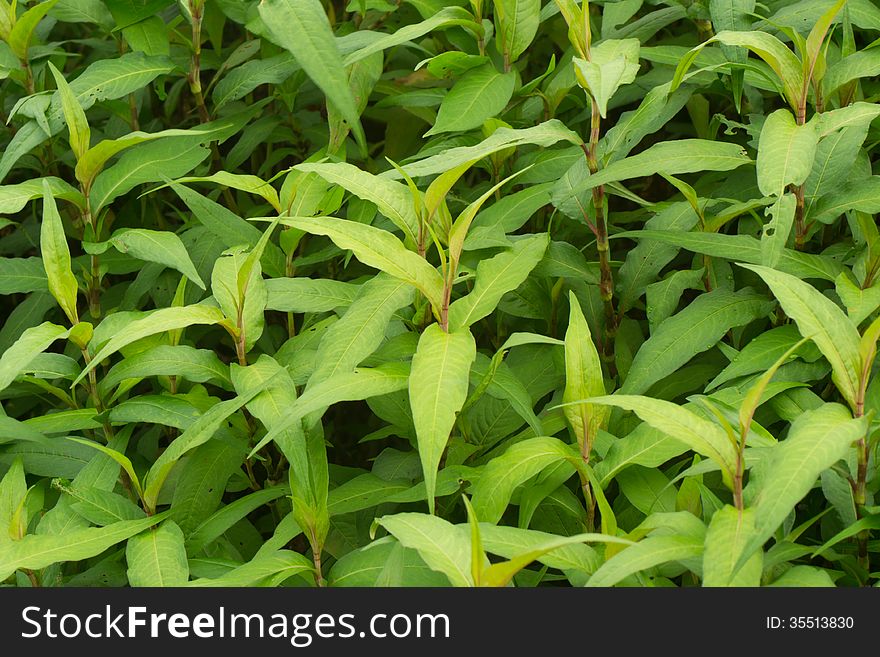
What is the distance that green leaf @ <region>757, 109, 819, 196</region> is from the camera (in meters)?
1.02

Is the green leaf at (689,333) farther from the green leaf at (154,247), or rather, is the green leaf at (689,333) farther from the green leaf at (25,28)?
the green leaf at (25,28)

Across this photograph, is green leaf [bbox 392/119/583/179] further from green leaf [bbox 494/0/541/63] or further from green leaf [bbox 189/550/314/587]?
green leaf [bbox 189/550/314/587]

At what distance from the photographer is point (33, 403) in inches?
60.0

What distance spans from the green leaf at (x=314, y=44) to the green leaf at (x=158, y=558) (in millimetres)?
511

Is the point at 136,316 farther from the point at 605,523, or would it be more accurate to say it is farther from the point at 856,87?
the point at 856,87

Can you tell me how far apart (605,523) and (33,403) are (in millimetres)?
987

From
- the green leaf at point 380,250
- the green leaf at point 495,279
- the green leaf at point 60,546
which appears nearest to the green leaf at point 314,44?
the green leaf at point 380,250

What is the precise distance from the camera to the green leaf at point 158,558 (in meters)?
1.04

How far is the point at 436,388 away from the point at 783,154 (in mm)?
471

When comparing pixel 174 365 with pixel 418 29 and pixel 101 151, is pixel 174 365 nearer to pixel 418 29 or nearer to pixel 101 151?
pixel 101 151

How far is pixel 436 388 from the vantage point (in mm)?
960

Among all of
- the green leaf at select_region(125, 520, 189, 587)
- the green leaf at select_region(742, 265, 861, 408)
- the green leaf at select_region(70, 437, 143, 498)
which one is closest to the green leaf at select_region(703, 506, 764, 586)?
the green leaf at select_region(742, 265, 861, 408)

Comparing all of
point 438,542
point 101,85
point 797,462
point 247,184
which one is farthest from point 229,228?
point 797,462
